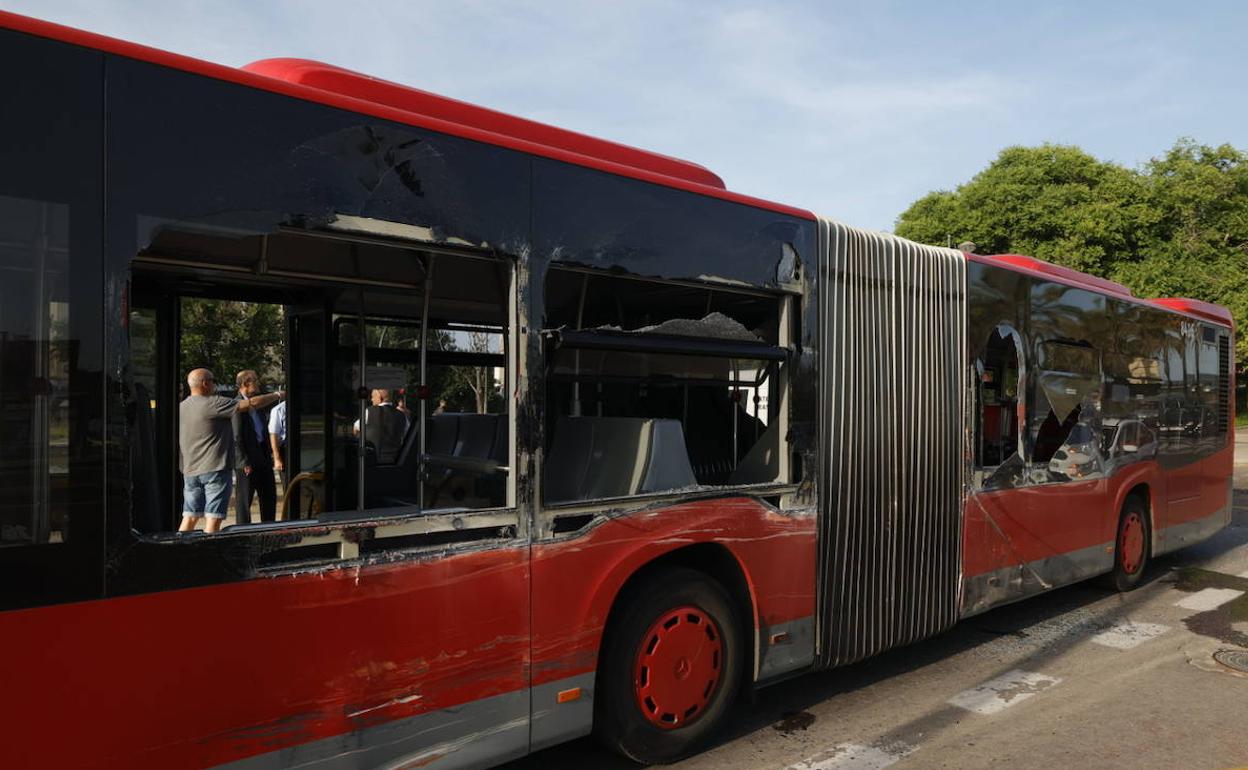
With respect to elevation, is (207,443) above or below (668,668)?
above

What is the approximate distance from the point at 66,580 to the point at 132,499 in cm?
27

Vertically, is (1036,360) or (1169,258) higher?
(1169,258)

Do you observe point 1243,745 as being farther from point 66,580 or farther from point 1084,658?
point 66,580

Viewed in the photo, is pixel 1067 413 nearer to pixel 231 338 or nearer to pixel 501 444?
pixel 501 444

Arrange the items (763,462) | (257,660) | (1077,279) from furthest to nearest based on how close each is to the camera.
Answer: (1077,279), (763,462), (257,660)

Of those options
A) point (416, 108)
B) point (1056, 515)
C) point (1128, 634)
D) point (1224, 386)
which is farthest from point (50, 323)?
point (1224, 386)

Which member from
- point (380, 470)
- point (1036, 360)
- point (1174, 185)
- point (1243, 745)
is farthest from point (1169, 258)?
point (380, 470)

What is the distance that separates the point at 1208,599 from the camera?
7602mm

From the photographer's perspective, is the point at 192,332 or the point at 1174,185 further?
the point at 1174,185

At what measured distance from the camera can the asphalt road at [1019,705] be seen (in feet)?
13.6

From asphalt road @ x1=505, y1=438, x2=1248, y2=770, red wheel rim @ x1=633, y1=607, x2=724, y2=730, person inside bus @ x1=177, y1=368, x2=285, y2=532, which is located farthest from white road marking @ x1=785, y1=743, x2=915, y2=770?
person inside bus @ x1=177, y1=368, x2=285, y2=532

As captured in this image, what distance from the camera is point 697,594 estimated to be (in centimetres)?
403

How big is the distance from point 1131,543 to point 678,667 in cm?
598

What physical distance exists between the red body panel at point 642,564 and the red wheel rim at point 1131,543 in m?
4.81
